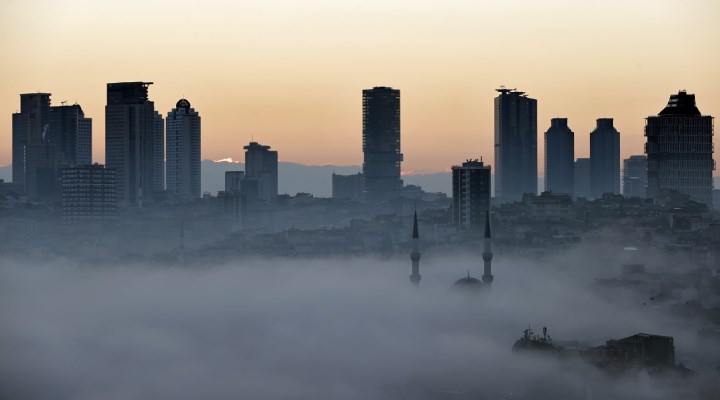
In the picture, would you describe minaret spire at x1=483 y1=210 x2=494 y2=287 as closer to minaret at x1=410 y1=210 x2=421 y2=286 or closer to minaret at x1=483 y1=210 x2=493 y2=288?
minaret at x1=483 y1=210 x2=493 y2=288

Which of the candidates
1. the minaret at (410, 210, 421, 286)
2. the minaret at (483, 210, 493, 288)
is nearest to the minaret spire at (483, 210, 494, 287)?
the minaret at (483, 210, 493, 288)

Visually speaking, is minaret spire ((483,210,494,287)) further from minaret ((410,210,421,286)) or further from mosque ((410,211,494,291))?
minaret ((410,210,421,286))

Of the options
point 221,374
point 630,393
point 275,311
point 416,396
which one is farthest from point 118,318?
point 630,393

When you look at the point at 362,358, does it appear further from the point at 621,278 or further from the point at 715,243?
the point at 715,243

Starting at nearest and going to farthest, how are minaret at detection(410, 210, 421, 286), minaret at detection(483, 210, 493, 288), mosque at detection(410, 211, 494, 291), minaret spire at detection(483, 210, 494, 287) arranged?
mosque at detection(410, 211, 494, 291) < minaret at detection(483, 210, 493, 288) < minaret spire at detection(483, 210, 494, 287) < minaret at detection(410, 210, 421, 286)

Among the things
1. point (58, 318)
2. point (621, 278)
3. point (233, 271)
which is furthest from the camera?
point (233, 271)

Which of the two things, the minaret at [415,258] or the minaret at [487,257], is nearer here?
the minaret at [487,257]

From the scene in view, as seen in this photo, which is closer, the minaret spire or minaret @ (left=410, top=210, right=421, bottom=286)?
the minaret spire

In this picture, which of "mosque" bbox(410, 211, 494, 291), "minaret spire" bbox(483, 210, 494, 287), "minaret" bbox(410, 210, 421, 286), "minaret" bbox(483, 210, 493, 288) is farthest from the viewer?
"minaret" bbox(410, 210, 421, 286)

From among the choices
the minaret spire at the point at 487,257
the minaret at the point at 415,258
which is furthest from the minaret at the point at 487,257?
the minaret at the point at 415,258

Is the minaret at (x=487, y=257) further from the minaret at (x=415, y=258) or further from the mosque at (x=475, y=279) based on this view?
the minaret at (x=415, y=258)

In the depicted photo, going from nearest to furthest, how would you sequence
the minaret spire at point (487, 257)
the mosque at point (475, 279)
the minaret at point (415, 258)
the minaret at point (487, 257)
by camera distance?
the mosque at point (475, 279) → the minaret at point (487, 257) → the minaret spire at point (487, 257) → the minaret at point (415, 258)
